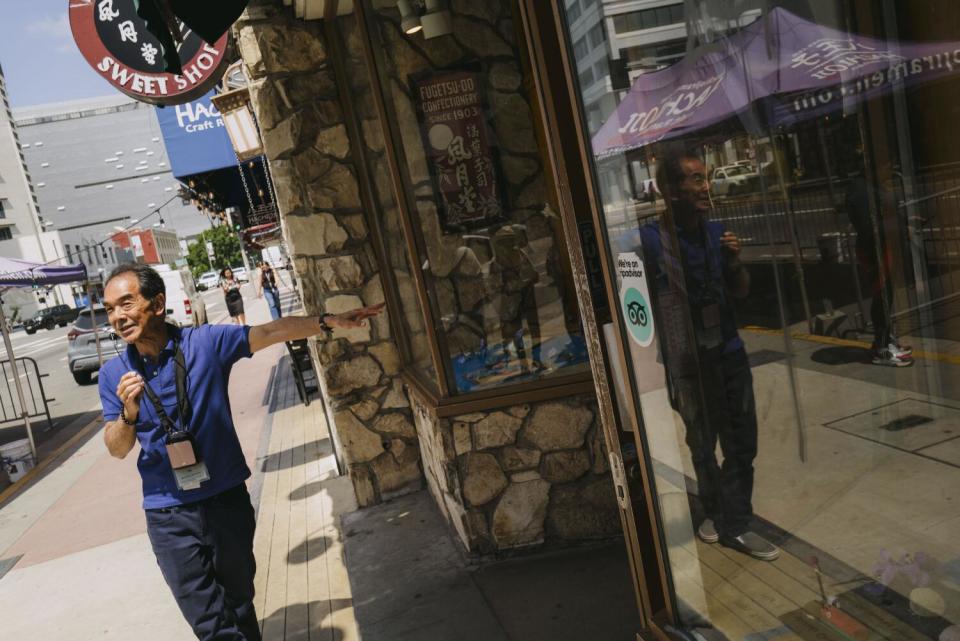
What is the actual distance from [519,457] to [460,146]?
1.87 m

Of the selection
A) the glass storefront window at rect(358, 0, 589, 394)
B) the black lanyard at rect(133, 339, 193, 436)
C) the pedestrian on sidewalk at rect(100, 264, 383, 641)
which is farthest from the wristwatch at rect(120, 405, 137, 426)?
the glass storefront window at rect(358, 0, 589, 394)

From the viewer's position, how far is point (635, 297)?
232 cm

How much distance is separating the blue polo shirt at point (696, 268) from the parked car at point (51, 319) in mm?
50946

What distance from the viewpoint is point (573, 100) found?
228 cm

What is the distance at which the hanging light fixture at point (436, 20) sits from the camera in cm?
449

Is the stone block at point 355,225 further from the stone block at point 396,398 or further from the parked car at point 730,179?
the parked car at point 730,179

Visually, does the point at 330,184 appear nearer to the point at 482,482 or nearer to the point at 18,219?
the point at 482,482

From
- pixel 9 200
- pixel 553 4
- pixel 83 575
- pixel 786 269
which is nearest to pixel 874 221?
pixel 786 269

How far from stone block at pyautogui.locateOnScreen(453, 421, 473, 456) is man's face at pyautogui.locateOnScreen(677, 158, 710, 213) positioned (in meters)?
2.63

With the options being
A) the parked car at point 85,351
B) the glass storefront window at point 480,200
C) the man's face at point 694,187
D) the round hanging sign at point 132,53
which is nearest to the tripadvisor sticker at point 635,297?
the man's face at point 694,187

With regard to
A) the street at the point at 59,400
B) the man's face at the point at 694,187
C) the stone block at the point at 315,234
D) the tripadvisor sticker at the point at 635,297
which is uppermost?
the stone block at the point at 315,234

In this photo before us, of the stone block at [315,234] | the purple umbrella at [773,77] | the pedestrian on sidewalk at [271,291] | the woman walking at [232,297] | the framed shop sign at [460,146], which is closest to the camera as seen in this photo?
the purple umbrella at [773,77]

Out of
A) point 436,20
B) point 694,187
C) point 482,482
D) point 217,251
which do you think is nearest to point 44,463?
point 482,482

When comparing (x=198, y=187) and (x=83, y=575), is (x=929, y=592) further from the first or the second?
(x=198, y=187)
